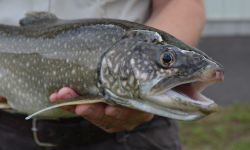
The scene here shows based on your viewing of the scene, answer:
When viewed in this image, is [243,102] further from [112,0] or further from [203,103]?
[203,103]

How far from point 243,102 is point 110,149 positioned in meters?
4.76

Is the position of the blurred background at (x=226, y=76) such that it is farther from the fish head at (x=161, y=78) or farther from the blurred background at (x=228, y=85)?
the fish head at (x=161, y=78)

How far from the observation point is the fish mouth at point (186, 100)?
8.52 ft

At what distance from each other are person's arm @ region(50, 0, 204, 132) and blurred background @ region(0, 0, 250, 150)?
509 millimetres

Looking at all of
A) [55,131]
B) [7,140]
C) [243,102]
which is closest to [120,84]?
[55,131]

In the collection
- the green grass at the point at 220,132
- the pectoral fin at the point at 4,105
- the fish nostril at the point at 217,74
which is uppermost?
the fish nostril at the point at 217,74

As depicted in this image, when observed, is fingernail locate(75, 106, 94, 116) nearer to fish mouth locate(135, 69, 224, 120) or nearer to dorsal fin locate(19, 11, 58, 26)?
fish mouth locate(135, 69, 224, 120)

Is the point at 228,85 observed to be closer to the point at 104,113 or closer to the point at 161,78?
the point at 104,113

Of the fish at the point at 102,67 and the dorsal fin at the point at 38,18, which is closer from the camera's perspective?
the fish at the point at 102,67

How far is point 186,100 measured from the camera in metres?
2.60

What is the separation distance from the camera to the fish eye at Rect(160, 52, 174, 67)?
106 inches

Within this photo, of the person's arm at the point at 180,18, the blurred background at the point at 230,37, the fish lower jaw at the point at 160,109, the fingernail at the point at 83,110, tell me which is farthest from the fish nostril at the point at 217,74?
the blurred background at the point at 230,37

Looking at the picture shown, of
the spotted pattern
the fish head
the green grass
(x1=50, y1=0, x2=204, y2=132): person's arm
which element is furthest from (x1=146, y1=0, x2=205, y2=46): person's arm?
the green grass

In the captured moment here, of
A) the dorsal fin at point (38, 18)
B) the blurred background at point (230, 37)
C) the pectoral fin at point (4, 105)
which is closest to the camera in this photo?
the dorsal fin at point (38, 18)
